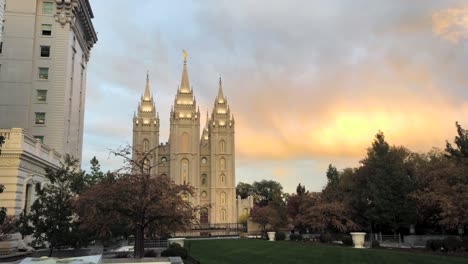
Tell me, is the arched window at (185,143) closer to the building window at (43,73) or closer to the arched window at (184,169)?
the arched window at (184,169)

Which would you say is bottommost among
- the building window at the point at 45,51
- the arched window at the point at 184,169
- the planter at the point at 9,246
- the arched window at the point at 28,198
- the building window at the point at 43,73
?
the planter at the point at 9,246

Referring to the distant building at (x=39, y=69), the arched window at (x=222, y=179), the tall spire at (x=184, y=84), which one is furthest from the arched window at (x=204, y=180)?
the distant building at (x=39, y=69)

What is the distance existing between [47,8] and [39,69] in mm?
6472

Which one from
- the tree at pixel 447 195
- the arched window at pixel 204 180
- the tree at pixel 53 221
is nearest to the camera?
the tree at pixel 53 221

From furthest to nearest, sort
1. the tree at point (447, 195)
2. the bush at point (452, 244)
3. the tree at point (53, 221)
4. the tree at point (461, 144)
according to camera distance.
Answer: the tree at point (461, 144), the tree at point (447, 195), the bush at point (452, 244), the tree at point (53, 221)

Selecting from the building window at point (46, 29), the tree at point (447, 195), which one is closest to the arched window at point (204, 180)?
the building window at point (46, 29)

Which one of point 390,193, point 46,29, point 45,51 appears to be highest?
point 46,29

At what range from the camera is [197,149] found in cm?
10469

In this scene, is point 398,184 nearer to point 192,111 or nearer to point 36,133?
point 36,133

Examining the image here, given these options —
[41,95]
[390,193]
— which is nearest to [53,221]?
[41,95]

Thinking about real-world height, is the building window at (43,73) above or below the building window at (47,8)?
below

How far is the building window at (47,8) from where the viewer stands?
42188 mm

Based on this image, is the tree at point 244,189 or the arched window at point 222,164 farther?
the tree at point 244,189

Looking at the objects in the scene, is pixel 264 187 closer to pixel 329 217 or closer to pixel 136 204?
pixel 329 217
